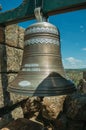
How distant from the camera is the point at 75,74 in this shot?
10.8 meters

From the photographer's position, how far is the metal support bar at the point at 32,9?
183 cm

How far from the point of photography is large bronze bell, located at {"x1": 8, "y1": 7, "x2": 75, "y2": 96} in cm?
159

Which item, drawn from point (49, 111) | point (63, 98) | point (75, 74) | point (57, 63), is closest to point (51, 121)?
point (49, 111)

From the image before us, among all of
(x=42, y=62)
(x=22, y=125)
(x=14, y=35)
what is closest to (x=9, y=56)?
(x=14, y=35)

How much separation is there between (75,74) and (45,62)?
925 centimetres

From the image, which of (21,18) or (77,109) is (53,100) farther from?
(21,18)

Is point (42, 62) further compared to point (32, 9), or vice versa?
point (32, 9)

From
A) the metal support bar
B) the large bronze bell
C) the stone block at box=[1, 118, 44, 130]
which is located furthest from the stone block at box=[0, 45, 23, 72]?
the large bronze bell

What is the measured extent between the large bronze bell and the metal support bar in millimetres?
234

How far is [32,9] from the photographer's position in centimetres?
201

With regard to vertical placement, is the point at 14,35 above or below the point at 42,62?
above

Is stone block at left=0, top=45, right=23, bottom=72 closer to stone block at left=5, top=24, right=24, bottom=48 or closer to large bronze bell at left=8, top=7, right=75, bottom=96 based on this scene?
stone block at left=5, top=24, right=24, bottom=48

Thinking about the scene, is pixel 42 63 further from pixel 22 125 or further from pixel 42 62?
pixel 22 125

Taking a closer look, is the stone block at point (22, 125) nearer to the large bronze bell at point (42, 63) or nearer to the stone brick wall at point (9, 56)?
Answer: the stone brick wall at point (9, 56)
